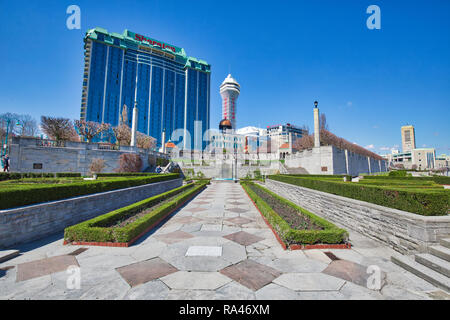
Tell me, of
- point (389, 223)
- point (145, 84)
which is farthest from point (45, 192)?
point (145, 84)

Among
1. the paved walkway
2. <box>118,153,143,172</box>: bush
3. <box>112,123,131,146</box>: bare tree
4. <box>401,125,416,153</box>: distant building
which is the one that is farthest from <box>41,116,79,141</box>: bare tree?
<box>401,125,416,153</box>: distant building

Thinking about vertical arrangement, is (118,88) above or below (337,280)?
above

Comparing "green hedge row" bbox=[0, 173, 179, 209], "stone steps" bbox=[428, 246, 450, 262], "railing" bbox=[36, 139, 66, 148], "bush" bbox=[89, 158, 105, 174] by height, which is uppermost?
"railing" bbox=[36, 139, 66, 148]

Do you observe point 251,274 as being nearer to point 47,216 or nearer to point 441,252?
point 441,252

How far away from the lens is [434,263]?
362cm

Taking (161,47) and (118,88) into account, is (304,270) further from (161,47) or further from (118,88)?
(161,47)

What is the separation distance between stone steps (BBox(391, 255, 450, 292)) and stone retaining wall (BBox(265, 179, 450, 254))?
53 centimetres

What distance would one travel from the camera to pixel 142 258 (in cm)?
444

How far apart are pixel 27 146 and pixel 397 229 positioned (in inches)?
1249

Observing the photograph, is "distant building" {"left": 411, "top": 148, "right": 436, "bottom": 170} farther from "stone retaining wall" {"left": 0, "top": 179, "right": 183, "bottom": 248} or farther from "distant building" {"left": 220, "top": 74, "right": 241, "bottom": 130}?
"stone retaining wall" {"left": 0, "top": 179, "right": 183, "bottom": 248}

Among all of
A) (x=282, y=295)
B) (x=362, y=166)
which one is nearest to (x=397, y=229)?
(x=282, y=295)

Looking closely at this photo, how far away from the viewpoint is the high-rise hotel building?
236ft

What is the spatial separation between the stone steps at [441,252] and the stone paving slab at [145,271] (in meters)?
5.37

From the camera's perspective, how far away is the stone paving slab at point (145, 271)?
3.46 m
